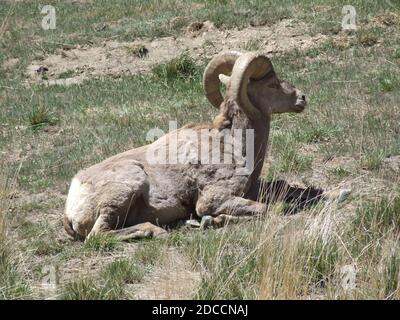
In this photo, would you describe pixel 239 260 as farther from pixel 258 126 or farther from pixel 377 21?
pixel 377 21

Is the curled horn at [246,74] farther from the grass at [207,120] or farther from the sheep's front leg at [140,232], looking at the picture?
the sheep's front leg at [140,232]

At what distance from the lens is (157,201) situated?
9648mm

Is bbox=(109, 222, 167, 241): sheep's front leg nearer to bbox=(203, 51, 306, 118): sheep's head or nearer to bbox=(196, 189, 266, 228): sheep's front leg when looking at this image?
bbox=(196, 189, 266, 228): sheep's front leg

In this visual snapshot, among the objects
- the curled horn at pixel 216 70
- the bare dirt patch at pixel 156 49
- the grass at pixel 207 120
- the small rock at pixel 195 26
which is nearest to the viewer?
the grass at pixel 207 120

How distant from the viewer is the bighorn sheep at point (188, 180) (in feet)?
30.6

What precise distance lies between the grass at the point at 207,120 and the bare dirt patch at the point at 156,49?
0.20m

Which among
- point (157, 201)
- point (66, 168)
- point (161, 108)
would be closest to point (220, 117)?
point (157, 201)

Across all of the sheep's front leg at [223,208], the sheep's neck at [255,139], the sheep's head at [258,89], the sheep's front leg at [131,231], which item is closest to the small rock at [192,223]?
the sheep's front leg at [223,208]

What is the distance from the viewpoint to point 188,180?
386 inches

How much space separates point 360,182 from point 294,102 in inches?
50.3

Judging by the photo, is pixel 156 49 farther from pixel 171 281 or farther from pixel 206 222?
pixel 171 281

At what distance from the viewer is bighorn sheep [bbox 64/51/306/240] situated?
9.32 meters

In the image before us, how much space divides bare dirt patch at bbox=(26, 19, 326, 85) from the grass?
0.66 feet

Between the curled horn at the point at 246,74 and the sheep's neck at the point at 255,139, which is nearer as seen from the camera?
the curled horn at the point at 246,74
